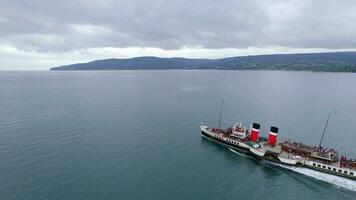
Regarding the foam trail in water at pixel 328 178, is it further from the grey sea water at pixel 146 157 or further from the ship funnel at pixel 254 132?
the ship funnel at pixel 254 132

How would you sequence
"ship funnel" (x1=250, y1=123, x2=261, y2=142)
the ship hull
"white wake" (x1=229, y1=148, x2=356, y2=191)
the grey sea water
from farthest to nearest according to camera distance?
"ship funnel" (x1=250, y1=123, x2=261, y2=142) < the ship hull < "white wake" (x1=229, y1=148, x2=356, y2=191) < the grey sea water

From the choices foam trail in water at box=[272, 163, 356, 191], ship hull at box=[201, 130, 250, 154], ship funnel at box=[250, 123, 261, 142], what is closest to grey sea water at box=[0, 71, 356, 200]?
foam trail in water at box=[272, 163, 356, 191]

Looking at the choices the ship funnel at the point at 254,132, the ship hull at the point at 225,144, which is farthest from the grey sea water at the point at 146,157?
the ship funnel at the point at 254,132

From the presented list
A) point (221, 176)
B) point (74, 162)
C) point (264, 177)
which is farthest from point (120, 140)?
point (264, 177)

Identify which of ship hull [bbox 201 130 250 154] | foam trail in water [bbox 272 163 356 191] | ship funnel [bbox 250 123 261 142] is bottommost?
foam trail in water [bbox 272 163 356 191]

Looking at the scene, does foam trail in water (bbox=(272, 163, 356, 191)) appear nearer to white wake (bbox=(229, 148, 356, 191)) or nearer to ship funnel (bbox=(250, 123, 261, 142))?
white wake (bbox=(229, 148, 356, 191))

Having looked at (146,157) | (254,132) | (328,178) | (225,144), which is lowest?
(328,178)

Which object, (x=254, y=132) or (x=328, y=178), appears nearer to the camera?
(x=328, y=178)

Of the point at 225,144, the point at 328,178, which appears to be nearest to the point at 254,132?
the point at 225,144

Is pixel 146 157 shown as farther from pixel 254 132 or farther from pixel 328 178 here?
pixel 328 178

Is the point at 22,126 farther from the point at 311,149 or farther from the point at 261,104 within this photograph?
the point at 261,104

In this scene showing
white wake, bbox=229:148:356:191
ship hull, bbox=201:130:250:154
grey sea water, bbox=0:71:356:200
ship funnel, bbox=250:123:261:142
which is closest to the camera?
grey sea water, bbox=0:71:356:200

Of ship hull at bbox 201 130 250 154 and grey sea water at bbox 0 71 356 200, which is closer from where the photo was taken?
grey sea water at bbox 0 71 356 200
